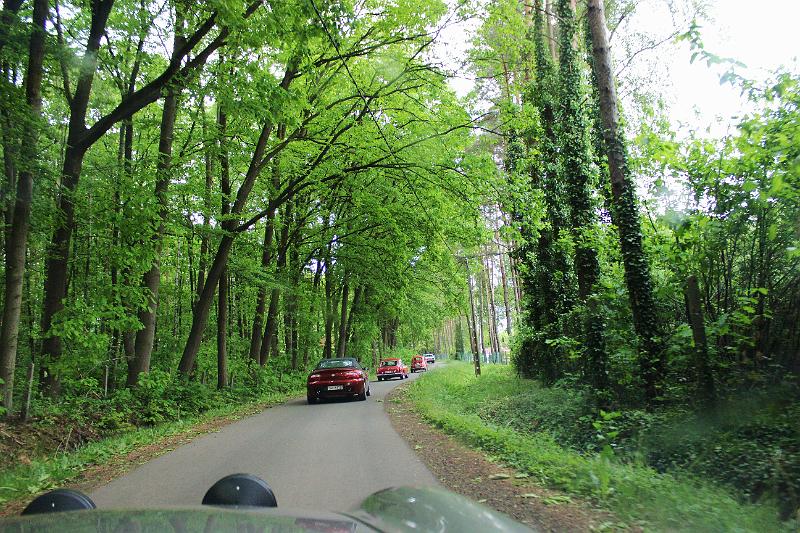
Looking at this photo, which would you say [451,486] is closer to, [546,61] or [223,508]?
[223,508]

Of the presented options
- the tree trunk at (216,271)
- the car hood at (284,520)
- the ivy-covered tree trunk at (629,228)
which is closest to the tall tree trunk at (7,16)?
the tree trunk at (216,271)

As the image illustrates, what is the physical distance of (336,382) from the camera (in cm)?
1716

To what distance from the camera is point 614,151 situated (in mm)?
10312

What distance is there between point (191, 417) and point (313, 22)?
10.6 meters

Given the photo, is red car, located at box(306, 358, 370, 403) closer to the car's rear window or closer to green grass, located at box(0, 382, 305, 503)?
the car's rear window

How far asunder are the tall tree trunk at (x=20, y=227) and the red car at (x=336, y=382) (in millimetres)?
8846

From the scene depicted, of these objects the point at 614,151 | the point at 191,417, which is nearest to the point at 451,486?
the point at 614,151

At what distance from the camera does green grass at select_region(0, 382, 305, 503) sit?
6164 millimetres

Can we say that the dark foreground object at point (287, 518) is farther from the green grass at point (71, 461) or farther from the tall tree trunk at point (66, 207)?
the tall tree trunk at point (66, 207)

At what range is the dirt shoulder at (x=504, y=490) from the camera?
14.2 ft

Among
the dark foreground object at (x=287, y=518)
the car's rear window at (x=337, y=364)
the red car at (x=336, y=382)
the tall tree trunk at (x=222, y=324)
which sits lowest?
the red car at (x=336, y=382)

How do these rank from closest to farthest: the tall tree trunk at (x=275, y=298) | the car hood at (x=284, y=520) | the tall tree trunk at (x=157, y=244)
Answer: the car hood at (x=284, y=520) → the tall tree trunk at (x=157, y=244) → the tall tree trunk at (x=275, y=298)

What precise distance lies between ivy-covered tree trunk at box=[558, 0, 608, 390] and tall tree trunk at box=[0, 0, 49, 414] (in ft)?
36.5

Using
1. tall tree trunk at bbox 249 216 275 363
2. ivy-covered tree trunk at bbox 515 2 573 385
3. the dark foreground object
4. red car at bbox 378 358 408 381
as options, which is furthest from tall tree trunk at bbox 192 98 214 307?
red car at bbox 378 358 408 381
